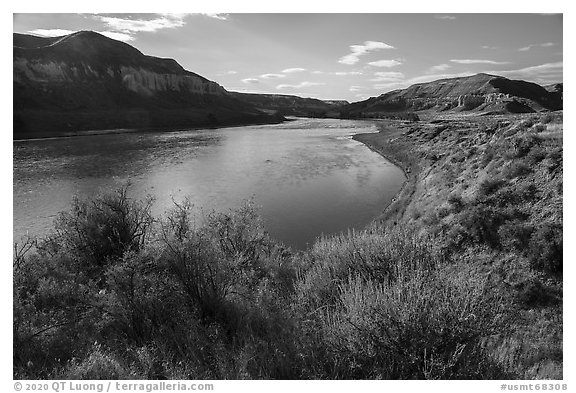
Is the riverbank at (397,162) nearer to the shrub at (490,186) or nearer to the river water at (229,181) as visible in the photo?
the river water at (229,181)

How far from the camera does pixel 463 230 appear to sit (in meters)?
10.7

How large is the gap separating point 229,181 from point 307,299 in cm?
1832

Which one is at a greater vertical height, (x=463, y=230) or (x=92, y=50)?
(x=92, y=50)

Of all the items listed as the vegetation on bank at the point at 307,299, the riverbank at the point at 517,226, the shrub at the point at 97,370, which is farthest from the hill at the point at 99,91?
the shrub at the point at 97,370

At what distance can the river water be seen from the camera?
18605mm

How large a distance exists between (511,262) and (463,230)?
192 cm

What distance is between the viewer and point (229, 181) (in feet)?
85.7

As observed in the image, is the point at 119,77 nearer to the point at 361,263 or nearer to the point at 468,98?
the point at 468,98

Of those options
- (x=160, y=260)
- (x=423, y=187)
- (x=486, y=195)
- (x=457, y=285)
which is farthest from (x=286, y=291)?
(x=423, y=187)

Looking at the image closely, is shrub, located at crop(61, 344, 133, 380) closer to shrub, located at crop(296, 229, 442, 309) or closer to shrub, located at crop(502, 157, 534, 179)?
shrub, located at crop(296, 229, 442, 309)

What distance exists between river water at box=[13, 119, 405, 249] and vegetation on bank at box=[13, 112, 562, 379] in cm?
526

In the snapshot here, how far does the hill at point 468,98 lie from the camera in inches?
3201
